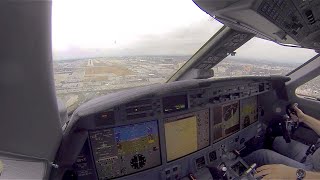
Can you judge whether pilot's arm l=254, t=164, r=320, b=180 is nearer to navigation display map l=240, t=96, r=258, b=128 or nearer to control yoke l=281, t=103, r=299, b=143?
navigation display map l=240, t=96, r=258, b=128

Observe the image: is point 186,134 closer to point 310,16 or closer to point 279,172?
point 279,172

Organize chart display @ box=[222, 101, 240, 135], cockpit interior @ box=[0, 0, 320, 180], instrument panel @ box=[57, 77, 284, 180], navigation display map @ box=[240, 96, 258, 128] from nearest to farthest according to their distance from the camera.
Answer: cockpit interior @ box=[0, 0, 320, 180]
instrument panel @ box=[57, 77, 284, 180]
chart display @ box=[222, 101, 240, 135]
navigation display map @ box=[240, 96, 258, 128]

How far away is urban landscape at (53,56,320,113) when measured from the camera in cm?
138

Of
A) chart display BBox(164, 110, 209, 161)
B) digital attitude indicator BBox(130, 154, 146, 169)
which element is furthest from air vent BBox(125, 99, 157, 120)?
digital attitude indicator BBox(130, 154, 146, 169)

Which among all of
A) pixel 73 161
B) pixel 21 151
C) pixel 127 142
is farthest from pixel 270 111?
pixel 21 151

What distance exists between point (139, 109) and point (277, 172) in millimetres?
1151

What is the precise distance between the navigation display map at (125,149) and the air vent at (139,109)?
0.07m

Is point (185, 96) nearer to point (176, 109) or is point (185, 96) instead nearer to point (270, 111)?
point (176, 109)

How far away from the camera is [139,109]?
162 cm

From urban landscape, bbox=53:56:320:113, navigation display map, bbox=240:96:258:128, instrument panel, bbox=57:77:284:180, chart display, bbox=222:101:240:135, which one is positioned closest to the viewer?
urban landscape, bbox=53:56:320:113

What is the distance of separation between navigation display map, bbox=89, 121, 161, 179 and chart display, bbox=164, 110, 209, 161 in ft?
0.34

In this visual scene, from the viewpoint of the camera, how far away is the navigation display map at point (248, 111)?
2340 mm

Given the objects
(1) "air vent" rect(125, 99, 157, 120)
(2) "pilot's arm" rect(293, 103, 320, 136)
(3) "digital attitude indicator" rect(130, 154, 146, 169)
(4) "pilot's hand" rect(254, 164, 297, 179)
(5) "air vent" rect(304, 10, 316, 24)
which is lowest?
(4) "pilot's hand" rect(254, 164, 297, 179)

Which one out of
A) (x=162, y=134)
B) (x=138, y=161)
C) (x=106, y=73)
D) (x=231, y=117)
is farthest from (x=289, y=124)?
(x=106, y=73)
